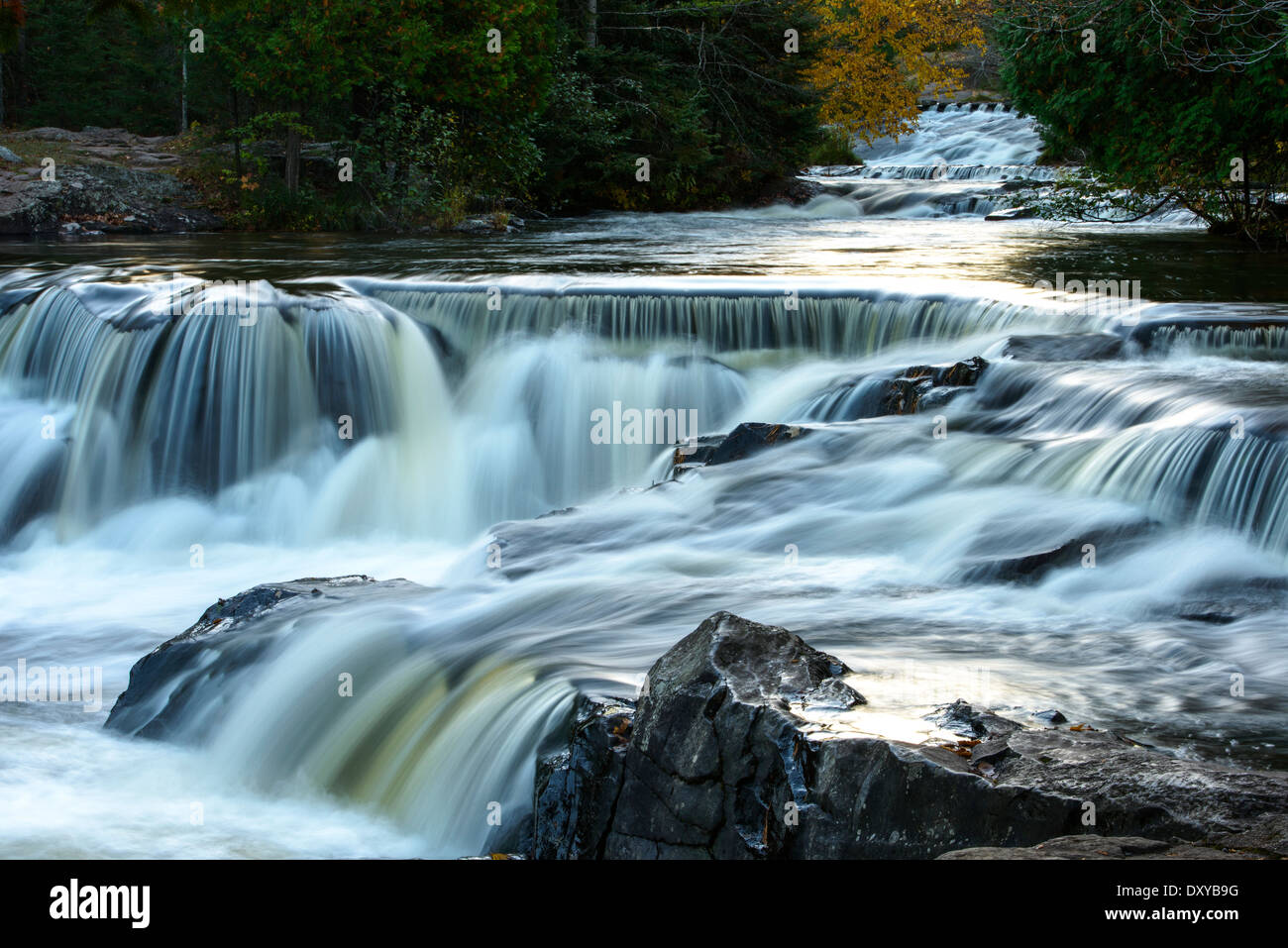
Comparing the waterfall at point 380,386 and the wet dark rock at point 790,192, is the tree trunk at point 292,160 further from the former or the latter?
the wet dark rock at point 790,192

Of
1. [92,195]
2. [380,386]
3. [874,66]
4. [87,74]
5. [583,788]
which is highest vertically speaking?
[874,66]

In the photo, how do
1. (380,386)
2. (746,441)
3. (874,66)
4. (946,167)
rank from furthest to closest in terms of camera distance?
(874,66) < (946,167) < (380,386) < (746,441)

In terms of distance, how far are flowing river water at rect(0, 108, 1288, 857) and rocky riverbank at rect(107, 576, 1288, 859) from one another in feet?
1.06

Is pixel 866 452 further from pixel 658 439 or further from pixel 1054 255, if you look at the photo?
pixel 1054 255

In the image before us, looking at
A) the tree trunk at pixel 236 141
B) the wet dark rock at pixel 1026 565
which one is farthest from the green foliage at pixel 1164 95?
the tree trunk at pixel 236 141

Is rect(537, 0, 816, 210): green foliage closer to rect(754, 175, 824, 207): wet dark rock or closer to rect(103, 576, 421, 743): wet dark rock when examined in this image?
rect(754, 175, 824, 207): wet dark rock

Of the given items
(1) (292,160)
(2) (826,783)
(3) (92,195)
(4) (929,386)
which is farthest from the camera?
(1) (292,160)

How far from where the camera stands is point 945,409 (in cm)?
912

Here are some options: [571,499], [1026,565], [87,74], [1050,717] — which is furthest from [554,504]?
A: [87,74]

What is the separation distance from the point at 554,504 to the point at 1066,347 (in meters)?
4.11

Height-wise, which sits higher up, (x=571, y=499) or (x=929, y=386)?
(x=929, y=386)

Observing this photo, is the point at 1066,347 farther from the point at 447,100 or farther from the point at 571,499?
the point at 447,100

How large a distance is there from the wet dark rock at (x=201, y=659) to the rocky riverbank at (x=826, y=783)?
203cm

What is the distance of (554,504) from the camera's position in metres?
10.2
